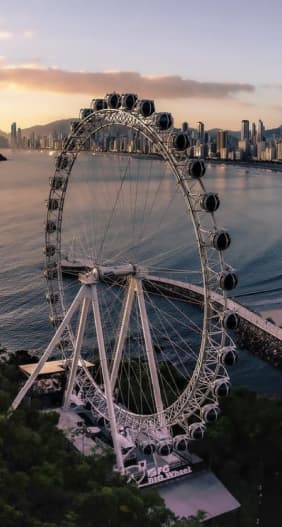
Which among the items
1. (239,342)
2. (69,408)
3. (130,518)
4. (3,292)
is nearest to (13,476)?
(130,518)

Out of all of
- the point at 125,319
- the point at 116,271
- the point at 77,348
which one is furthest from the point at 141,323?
the point at 116,271

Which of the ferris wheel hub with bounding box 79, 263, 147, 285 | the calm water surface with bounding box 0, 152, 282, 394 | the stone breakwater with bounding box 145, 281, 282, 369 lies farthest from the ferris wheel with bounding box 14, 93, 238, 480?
the calm water surface with bounding box 0, 152, 282, 394

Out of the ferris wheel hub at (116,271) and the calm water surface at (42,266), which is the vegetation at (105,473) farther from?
the calm water surface at (42,266)

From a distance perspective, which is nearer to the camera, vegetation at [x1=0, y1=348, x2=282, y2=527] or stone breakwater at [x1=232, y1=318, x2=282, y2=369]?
vegetation at [x1=0, y1=348, x2=282, y2=527]

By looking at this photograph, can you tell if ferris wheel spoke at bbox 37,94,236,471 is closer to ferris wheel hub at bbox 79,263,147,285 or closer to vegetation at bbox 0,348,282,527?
ferris wheel hub at bbox 79,263,147,285

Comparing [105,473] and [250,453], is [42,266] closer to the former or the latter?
[250,453]

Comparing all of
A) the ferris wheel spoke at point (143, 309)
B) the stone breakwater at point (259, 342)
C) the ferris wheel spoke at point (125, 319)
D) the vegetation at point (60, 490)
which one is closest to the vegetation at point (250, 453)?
the ferris wheel spoke at point (143, 309)
